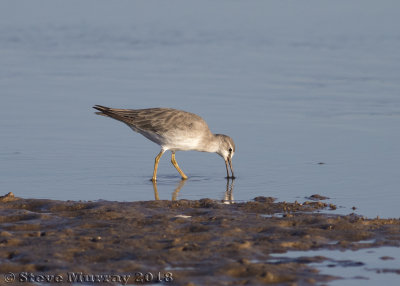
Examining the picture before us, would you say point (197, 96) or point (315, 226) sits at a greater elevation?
point (197, 96)

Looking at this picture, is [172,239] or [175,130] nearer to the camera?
[172,239]

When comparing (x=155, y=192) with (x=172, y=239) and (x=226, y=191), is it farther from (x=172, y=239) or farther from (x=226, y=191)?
(x=172, y=239)

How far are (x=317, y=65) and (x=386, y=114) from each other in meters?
4.42

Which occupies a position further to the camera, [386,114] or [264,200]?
[386,114]

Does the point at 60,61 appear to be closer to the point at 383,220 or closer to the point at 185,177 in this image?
the point at 185,177

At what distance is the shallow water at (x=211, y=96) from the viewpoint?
10.9m

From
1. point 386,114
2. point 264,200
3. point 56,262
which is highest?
point 386,114

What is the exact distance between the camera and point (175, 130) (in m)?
11.9

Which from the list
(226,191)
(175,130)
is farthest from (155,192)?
(175,130)

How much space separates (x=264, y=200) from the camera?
9.64 m

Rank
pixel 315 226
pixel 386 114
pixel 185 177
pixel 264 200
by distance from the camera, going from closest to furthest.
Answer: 1. pixel 315 226
2. pixel 264 200
3. pixel 185 177
4. pixel 386 114

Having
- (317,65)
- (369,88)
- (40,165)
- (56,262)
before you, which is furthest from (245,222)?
(317,65)

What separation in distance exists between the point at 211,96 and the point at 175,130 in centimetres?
391

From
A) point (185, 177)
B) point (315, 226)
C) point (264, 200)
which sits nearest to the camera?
point (315, 226)
